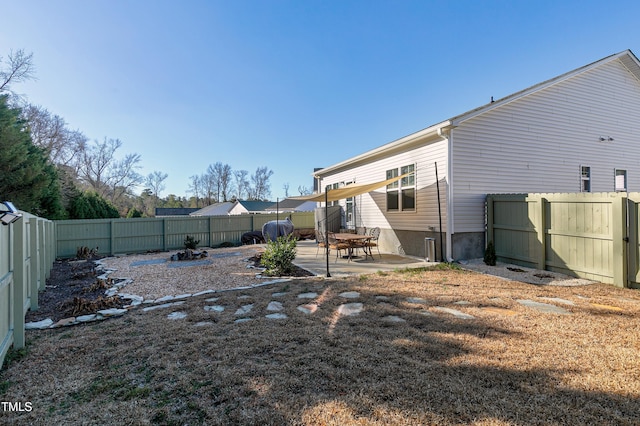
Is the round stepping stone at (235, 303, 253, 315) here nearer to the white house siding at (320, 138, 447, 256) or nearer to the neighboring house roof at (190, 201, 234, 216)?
the white house siding at (320, 138, 447, 256)

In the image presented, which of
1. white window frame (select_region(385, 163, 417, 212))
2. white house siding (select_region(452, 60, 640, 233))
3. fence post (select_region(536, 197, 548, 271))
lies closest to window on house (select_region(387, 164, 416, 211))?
white window frame (select_region(385, 163, 417, 212))

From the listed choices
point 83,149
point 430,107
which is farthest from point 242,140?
point 430,107

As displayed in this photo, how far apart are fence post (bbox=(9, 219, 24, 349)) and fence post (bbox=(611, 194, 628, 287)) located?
28.4 feet

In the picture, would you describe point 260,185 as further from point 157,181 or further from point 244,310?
point 244,310

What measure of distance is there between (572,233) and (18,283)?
884cm

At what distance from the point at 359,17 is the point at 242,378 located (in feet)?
36.2

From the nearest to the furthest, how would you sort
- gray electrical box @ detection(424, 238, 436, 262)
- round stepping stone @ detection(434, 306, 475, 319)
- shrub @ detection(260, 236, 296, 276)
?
round stepping stone @ detection(434, 306, 475, 319) → shrub @ detection(260, 236, 296, 276) → gray electrical box @ detection(424, 238, 436, 262)

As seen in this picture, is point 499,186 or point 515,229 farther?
point 499,186

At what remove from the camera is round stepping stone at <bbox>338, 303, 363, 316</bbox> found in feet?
12.9

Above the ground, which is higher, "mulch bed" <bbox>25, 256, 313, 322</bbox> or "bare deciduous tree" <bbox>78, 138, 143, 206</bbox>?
"bare deciduous tree" <bbox>78, 138, 143, 206</bbox>

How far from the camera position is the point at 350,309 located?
4086 millimetres

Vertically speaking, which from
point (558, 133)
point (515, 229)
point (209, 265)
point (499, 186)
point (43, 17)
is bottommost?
point (209, 265)

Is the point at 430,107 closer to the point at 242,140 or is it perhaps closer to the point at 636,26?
the point at 636,26

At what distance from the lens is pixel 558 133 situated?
8633 mm
